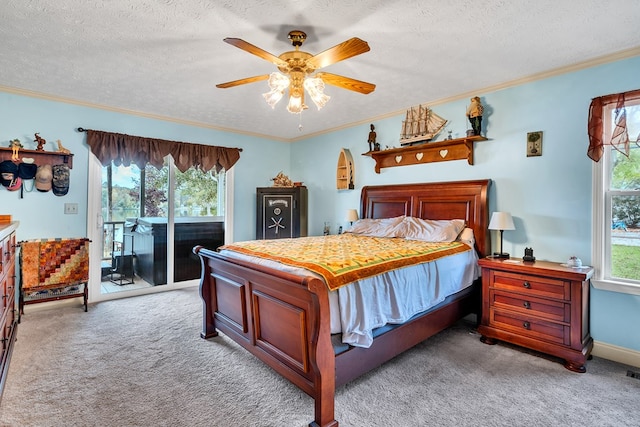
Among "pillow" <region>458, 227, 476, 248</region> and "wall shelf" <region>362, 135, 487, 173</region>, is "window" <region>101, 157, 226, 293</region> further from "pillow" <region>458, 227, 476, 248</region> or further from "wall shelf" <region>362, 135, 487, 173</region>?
"pillow" <region>458, 227, 476, 248</region>

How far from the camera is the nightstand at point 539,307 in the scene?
2393 mm

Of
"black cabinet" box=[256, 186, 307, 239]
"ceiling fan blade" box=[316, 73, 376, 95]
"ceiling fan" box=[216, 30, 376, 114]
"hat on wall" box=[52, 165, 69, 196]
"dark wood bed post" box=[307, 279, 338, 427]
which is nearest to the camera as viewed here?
"dark wood bed post" box=[307, 279, 338, 427]

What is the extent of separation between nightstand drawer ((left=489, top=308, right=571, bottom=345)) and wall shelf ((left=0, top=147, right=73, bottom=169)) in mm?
4880

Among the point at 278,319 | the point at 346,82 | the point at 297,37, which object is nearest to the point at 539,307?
the point at 278,319

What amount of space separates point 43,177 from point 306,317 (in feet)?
12.0

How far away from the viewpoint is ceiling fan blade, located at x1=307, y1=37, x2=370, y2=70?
5.93ft

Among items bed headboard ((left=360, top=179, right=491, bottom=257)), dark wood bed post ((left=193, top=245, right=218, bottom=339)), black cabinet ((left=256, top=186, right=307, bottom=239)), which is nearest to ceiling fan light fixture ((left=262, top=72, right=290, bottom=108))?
dark wood bed post ((left=193, top=245, right=218, bottom=339))

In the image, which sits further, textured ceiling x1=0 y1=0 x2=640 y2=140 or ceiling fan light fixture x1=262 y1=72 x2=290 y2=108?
ceiling fan light fixture x1=262 y1=72 x2=290 y2=108

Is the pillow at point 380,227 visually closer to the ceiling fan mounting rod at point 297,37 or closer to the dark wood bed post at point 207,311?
the dark wood bed post at point 207,311

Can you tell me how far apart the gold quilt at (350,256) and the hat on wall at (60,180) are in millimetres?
2433

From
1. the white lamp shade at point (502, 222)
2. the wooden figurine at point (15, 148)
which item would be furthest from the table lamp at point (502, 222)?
the wooden figurine at point (15, 148)

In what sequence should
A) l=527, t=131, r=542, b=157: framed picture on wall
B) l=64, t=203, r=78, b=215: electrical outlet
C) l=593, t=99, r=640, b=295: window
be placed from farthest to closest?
l=64, t=203, r=78, b=215: electrical outlet, l=527, t=131, r=542, b=157: framed picture on wall, l=593, t=99, r=640, b=295: window

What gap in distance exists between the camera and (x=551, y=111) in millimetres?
2936

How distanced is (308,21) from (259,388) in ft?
8.20
